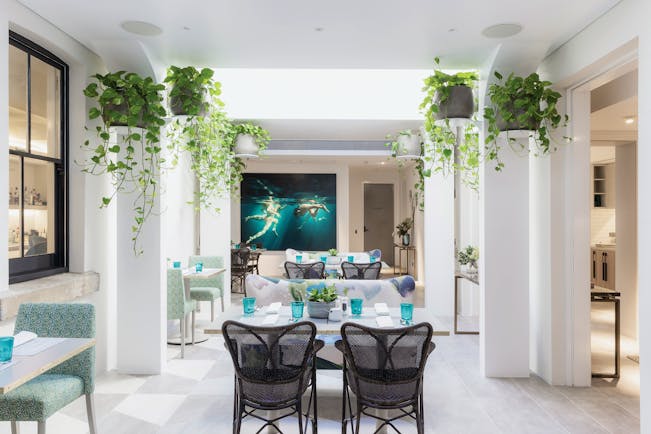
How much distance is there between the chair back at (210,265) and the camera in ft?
21.7

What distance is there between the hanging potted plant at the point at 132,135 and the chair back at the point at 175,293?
2.39 ft

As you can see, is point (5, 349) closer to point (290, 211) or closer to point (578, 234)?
point (578, 234)

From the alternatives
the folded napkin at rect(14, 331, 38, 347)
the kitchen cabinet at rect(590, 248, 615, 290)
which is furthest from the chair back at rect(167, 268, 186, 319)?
the kitchen cabinet at rect(590, 248, 615, 290)

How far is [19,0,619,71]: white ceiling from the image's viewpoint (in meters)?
3.30

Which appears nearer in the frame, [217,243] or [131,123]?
[131,123]

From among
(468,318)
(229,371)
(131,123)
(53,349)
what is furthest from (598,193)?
(53,349)

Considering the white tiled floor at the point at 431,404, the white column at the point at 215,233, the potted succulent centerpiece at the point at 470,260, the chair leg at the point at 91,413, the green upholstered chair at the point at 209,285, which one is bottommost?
the white tiled floor at the point at 431,404

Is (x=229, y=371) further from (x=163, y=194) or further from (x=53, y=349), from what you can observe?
(x=53, y=349)

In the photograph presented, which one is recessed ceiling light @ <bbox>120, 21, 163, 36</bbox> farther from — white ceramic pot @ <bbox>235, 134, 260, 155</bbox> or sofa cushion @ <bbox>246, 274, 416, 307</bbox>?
white ceramic pot @ <bbox>235, 134, 260, 155</bbox>

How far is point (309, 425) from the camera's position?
3463 millimetres

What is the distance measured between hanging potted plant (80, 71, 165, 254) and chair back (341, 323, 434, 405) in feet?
7.45

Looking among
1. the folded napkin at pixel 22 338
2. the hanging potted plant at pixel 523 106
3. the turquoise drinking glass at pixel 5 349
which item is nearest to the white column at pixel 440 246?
the hanging potted plant at pixel 523 106

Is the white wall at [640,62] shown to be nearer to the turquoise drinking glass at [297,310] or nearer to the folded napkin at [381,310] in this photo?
the folded napkin at [381,310]

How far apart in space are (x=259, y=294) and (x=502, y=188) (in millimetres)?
2433
